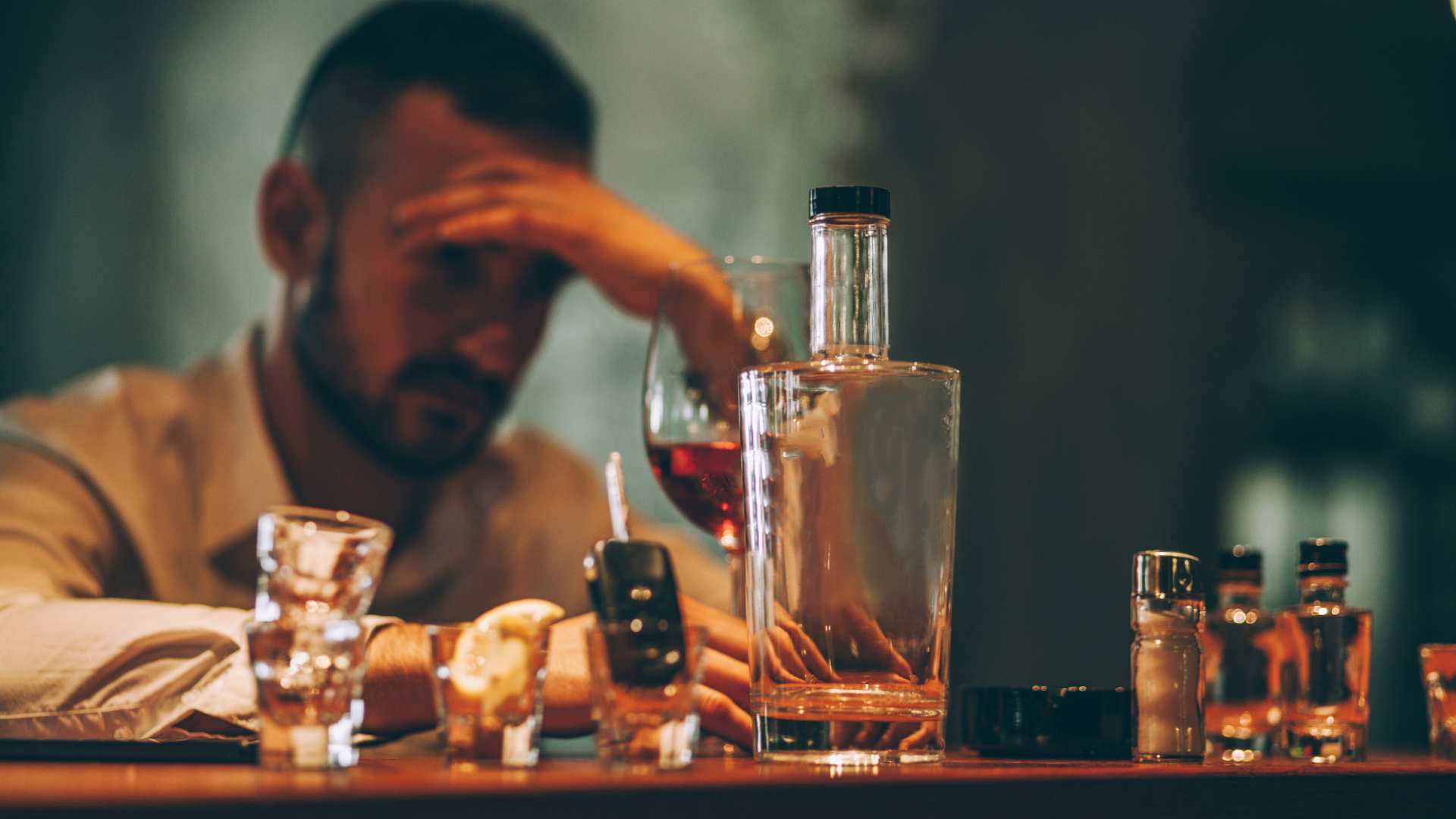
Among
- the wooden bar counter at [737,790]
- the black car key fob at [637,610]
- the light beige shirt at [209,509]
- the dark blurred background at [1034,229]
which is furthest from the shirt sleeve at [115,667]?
the dark blurred background at [1034,229]

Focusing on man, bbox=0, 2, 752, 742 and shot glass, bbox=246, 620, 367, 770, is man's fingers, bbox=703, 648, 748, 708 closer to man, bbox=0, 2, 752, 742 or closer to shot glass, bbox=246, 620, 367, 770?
shot glass, bbox=246, 620, 367, 770

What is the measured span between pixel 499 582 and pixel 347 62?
2.34ft

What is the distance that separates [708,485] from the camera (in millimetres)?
912

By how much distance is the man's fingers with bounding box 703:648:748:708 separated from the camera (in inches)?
32.1

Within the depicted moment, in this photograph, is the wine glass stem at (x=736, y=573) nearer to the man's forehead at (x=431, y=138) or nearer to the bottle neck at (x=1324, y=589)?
the bottle neck at (x=1324, y=589)

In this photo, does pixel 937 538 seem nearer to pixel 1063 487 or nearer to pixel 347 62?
pixel 347 62

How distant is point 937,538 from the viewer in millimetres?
718

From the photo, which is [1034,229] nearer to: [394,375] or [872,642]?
[394,375]

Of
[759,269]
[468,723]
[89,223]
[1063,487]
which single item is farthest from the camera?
[1063,487]

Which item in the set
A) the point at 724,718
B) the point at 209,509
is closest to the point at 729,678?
the point at 724,718

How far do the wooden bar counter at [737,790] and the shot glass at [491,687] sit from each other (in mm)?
24

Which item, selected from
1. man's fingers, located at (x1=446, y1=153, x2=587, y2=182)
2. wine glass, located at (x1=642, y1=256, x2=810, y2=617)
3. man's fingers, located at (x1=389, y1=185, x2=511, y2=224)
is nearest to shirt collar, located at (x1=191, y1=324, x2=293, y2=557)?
man's fingers, located at (x1=389, y1=185, x2=511, y2=224)

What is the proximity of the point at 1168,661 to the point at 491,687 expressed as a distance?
0.38 m

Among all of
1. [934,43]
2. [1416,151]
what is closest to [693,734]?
[934,43]
